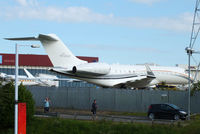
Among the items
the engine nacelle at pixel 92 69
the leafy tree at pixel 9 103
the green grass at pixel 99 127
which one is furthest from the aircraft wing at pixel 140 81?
the leafy tree at pixel 9 103

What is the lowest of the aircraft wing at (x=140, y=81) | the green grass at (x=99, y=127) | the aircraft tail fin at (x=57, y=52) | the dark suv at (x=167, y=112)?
the green grass at (x=99, y=127)

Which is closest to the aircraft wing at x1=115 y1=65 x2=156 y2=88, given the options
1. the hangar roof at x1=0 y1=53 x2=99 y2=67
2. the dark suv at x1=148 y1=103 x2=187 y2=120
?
the dark suv at x1=148 y1=103 x2=187 y2=120

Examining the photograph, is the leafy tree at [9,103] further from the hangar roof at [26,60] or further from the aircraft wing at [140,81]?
the hangar roof at [26,60]

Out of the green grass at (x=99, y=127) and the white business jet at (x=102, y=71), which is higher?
the white business jet at (x=102, y=71)

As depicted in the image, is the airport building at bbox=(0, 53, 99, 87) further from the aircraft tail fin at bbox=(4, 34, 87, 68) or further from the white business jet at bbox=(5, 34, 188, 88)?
the aircraft tail fin at bbox=(4, 34, 87, 68)

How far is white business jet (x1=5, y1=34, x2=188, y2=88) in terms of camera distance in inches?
1529

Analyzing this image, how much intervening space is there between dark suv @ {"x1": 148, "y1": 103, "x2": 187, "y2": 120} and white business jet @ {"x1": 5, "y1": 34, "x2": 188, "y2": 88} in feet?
36.5

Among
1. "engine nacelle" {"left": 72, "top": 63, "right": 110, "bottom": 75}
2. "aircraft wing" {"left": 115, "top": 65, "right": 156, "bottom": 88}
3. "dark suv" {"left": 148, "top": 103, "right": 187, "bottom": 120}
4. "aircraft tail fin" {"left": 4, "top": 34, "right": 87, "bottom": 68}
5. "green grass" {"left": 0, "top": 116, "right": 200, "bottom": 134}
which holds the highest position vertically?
"aircraft tail fin" {"left": 4, "top": 34, "right": 87, "bottom": 68}

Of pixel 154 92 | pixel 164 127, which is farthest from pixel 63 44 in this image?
pixel 164 127

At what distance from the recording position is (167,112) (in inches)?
1201

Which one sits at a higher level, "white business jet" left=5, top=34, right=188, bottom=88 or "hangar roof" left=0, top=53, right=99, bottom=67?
"hangar roof" left=0, top=53, right=99, bottom=67

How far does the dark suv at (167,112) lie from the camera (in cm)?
3016

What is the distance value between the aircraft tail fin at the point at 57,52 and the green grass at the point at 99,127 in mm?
11594

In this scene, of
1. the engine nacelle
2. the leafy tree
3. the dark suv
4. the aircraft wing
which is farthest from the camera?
the aircraft wing
